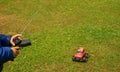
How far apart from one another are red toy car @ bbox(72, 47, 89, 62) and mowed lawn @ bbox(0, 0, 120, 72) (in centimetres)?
12

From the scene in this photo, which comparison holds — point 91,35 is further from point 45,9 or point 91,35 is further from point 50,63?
point 45,9

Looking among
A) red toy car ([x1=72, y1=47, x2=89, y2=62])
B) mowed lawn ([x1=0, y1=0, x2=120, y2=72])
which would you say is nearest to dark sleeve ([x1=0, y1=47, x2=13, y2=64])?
mowed lawn ([x1=0, y1=0, x2=120, y2=72])

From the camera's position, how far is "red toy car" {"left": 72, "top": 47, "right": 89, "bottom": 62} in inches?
329

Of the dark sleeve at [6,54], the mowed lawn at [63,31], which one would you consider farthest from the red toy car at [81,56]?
the dark sleeve at [6,54]

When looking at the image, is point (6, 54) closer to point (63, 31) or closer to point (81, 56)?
point (81, 56)

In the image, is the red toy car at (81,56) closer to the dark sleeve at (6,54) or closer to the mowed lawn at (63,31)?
the mowed lawn at (63,31)

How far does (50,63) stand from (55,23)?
3.03 metres

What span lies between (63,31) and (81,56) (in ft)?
7.33

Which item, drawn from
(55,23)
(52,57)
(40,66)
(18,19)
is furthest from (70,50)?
(18,19)

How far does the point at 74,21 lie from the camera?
36.9ft

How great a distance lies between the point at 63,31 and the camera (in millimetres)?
10383

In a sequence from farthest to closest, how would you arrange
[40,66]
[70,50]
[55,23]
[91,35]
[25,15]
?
[25,15] → [55,23] → [91,35] → [70,50] → [40,66]

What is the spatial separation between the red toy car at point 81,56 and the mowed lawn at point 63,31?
0.12 meters

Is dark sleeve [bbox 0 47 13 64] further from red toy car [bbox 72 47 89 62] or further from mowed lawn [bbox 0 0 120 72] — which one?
red toy car [bbox 72 47 89 62]
